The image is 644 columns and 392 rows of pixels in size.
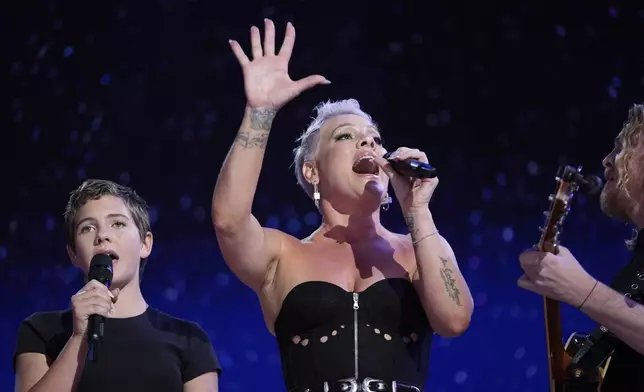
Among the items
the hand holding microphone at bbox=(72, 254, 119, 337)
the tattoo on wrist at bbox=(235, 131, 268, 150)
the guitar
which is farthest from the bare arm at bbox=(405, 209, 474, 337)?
the hand holding microphone at bbox=(72, 254, 119, 337)

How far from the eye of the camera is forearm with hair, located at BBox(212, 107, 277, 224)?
8.00 ft

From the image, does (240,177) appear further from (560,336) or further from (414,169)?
(560,336)

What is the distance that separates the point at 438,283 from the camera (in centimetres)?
247

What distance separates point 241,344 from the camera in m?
3.77

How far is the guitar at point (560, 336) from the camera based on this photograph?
221 cm

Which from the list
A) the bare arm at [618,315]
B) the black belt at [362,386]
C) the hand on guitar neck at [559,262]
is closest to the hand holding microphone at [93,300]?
the black belt at [362,386]

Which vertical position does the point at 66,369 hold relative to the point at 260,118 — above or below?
below

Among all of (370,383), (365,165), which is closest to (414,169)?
(365,165)

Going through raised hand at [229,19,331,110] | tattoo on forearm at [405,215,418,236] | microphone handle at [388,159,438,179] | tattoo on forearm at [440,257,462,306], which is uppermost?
raised hand at [229,19,331,110]

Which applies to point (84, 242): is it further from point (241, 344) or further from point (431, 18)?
point (431, 18)

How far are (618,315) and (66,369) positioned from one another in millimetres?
1338

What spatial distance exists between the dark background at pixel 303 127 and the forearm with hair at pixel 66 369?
4.52 ft

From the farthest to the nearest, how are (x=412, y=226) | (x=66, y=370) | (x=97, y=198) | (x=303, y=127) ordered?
(x=303, y=127) → (x=97, y=198) → (x=412, y=226) → (x=66, y=370)

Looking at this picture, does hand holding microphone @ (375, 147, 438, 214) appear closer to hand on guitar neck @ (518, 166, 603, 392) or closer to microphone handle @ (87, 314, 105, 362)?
hand on guitar neck @ (518, 166, 603, 392)
